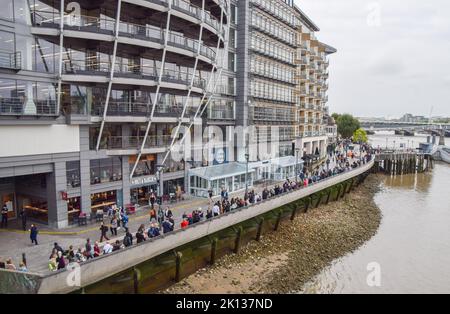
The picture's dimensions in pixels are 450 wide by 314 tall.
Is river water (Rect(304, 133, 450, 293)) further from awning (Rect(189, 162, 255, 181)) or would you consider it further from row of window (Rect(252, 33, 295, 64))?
row of window (Rect(252, 33, 295, 64))

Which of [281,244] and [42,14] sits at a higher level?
[42,14]

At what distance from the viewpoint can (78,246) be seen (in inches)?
788

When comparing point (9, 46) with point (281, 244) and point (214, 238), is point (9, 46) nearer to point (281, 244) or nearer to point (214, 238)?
point (214, 238)

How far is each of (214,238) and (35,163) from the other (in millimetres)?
11552

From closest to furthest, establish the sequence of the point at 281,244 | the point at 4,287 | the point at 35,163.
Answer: the point at 4,287 → the point at 35,163 → the point at 281,244

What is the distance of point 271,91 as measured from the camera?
158 feet

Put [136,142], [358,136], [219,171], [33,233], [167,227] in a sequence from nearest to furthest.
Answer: [33,233] < [167,227] < [136,142] < [219,171] < [358,136]

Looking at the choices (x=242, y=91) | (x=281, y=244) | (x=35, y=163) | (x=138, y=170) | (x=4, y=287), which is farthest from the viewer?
(x=242, y=91)

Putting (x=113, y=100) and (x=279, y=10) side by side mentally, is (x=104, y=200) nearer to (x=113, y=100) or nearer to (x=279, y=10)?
(x=113, y=100)

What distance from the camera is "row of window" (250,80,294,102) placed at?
44562 millimetres

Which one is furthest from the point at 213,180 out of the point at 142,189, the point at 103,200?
the point at 103,200

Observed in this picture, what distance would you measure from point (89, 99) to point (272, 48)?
2900 cm

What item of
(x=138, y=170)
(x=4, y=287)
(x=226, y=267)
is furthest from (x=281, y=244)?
(x=4, y=287)

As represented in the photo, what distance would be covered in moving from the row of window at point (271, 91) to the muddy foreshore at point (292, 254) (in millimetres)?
15612
